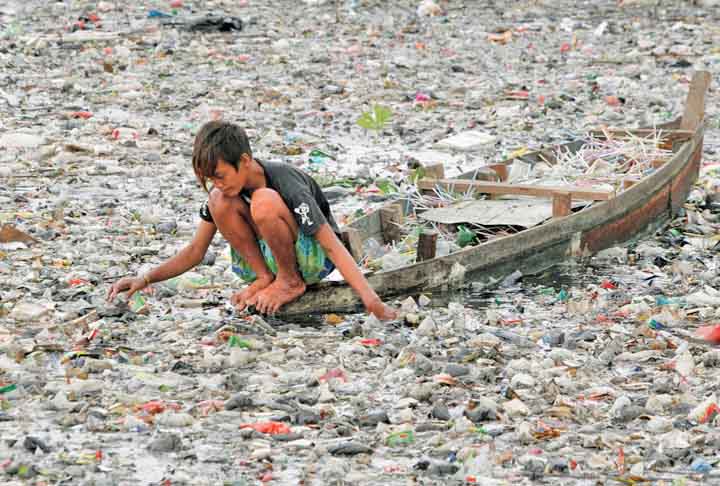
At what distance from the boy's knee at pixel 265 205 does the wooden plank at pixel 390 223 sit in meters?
1.42

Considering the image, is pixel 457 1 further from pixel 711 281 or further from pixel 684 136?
pixel 711 281

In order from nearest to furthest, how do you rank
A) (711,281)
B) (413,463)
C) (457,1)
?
1. (413,463)
2. (711,281)
3. (457,1)

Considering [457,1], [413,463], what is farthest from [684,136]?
[457,1]

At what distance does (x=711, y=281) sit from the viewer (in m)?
6.63

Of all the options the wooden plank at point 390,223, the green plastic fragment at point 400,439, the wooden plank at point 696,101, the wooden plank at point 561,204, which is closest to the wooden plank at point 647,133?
the wooden plank at point 696,101

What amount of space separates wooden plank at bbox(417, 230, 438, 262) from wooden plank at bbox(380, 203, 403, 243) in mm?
638

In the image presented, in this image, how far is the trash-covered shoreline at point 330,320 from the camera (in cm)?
433

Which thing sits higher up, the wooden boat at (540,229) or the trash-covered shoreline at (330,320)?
the wooden boat at (540,229)

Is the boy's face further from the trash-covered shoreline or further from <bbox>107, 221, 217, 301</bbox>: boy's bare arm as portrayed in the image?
the trash-covered shoreline

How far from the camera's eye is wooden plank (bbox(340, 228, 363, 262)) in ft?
19.1

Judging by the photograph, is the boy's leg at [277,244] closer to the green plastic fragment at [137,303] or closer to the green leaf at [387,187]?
the green plastic fragment at [137,303]

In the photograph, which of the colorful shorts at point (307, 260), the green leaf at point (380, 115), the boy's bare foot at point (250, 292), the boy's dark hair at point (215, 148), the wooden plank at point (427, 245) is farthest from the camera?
the green leaf at point (380, 115)

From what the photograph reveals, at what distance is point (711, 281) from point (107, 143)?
4922mm

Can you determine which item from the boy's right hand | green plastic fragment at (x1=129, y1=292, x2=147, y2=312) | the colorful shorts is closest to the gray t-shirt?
the colorful shorts
